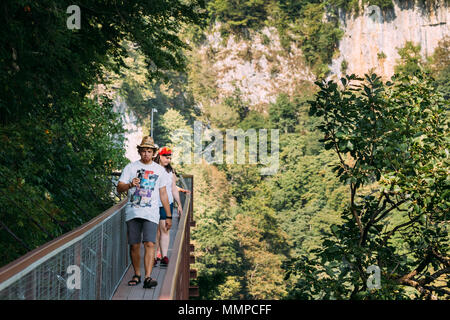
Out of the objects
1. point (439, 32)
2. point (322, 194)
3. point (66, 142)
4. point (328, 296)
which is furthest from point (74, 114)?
point (439, 32)

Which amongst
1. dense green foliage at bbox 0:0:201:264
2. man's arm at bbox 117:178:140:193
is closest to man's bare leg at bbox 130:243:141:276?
man's arm at bbox 117:178:140:193

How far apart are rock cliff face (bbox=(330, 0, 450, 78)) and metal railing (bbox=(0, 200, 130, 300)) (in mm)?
66625

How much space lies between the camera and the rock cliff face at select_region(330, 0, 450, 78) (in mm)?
68562

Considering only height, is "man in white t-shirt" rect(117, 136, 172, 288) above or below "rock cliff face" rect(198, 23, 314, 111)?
below

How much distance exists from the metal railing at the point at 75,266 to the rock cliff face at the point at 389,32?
66.6 meters

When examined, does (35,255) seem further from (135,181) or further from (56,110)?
(56,110)

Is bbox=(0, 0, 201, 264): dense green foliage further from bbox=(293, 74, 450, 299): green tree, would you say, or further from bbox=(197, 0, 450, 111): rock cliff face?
bbox=(197, 0, 450, 111): rock cliff face

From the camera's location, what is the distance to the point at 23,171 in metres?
7.25

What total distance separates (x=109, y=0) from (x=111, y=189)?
168 inches

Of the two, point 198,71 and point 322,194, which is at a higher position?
point 198,71

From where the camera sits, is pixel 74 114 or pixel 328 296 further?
pixel 74 114

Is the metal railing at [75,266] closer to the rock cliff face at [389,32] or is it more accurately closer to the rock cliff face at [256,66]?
the rock cliff face at [389,32]

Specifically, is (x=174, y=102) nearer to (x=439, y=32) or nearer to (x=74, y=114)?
(x=439, y=32)

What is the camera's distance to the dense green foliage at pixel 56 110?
6324 millimetres
